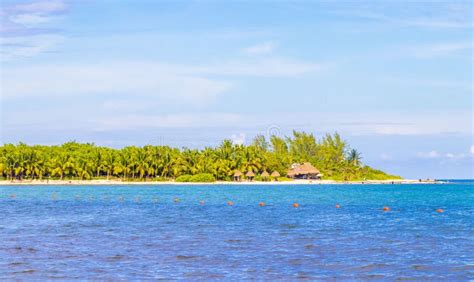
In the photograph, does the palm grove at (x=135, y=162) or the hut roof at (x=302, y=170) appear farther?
the hut roof at (x=302, y=170)

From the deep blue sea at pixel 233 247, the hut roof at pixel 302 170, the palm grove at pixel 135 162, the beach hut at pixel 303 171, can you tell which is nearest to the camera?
the deep blue sea at pixel 233 247

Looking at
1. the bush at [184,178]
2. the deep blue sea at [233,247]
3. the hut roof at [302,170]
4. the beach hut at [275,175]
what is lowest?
the deep blue sea at [233,247]

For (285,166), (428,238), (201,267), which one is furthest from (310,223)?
(285,166)

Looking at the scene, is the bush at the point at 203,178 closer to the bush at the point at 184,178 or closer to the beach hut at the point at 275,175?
the bush at the point at 184,178

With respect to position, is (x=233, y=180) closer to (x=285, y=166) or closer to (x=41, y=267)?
(x=285, y=166)

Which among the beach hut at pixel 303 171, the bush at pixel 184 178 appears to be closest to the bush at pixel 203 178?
the bush at pixel 184 178

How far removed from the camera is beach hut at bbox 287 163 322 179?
17688 centimetres

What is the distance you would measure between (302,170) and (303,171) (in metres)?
0.37

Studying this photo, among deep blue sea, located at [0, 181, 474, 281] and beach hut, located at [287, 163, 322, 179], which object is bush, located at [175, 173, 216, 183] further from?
A: deep blue sea, located at [0, 181, 474, 281]

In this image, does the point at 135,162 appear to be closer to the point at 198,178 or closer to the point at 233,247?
the point at 198,178

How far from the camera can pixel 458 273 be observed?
2631 cm

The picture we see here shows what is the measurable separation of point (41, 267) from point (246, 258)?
8682 millimetres

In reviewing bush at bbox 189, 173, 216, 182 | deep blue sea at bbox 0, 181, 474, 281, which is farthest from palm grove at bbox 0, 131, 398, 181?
deep blue sea at bbox 0, 181, 474, 281

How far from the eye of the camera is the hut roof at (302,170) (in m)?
177
